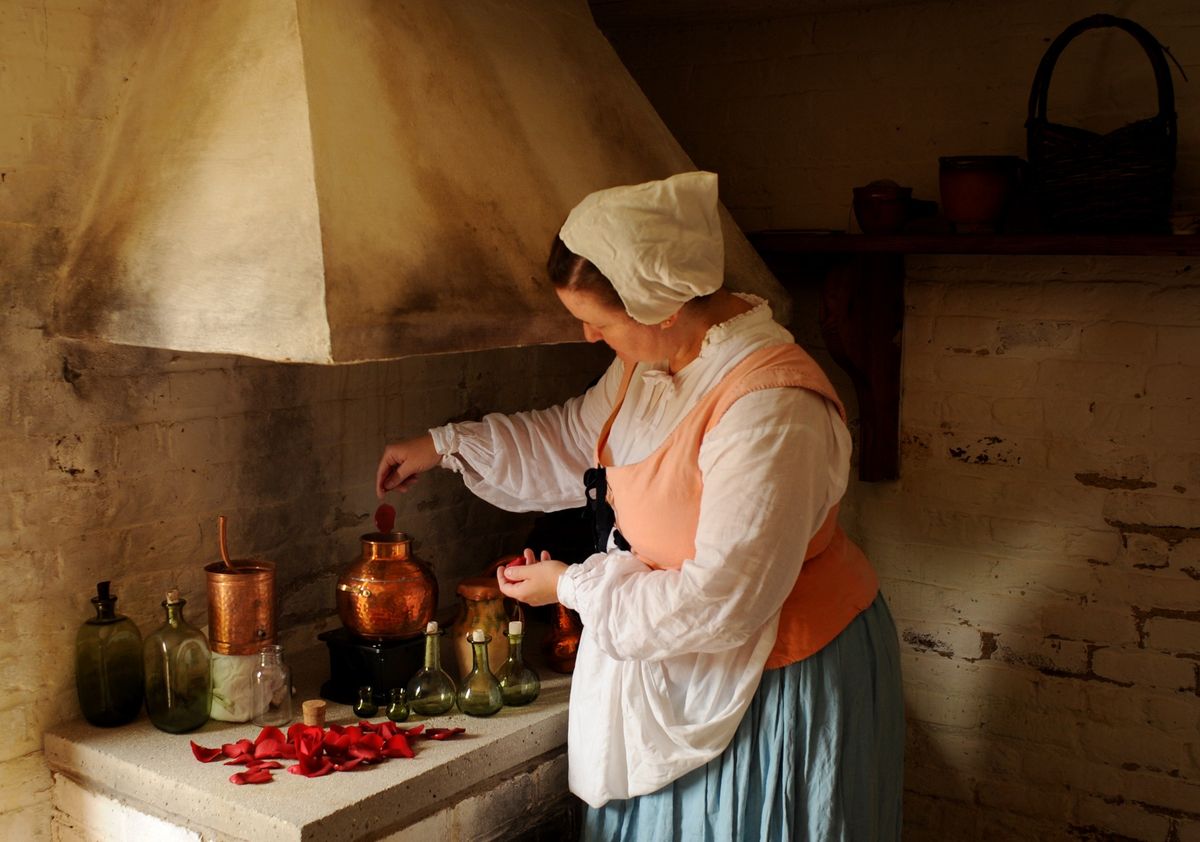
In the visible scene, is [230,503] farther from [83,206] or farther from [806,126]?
[806,126]

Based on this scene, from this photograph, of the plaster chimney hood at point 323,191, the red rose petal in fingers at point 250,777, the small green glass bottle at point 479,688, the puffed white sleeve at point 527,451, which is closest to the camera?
the plaster chimney hood at point 323,191

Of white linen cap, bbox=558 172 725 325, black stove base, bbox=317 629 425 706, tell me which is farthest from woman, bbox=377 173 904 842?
black stove base, bbox=317 629 425 706

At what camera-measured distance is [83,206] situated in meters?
2.01

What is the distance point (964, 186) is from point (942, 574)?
0.89m

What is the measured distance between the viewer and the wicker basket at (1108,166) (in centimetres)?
218

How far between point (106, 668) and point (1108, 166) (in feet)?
6.58

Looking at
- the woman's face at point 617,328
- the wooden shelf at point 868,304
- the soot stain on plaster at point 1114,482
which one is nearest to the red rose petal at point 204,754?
the woman's face at point 617,328

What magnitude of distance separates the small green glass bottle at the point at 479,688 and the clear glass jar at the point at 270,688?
12.4 inches

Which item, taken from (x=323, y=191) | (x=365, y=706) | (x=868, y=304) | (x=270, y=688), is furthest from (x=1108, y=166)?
(x=270, y=688)

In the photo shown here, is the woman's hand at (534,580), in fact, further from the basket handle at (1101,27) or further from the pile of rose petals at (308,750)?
the basket handle at (1101,27)

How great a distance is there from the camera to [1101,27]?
241 centimetres

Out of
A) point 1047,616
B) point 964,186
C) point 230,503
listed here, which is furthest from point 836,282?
point 230,503

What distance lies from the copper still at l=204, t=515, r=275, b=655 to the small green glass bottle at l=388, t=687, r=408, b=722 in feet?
0.81

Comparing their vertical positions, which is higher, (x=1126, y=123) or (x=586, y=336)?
(x=1126, y=123)
